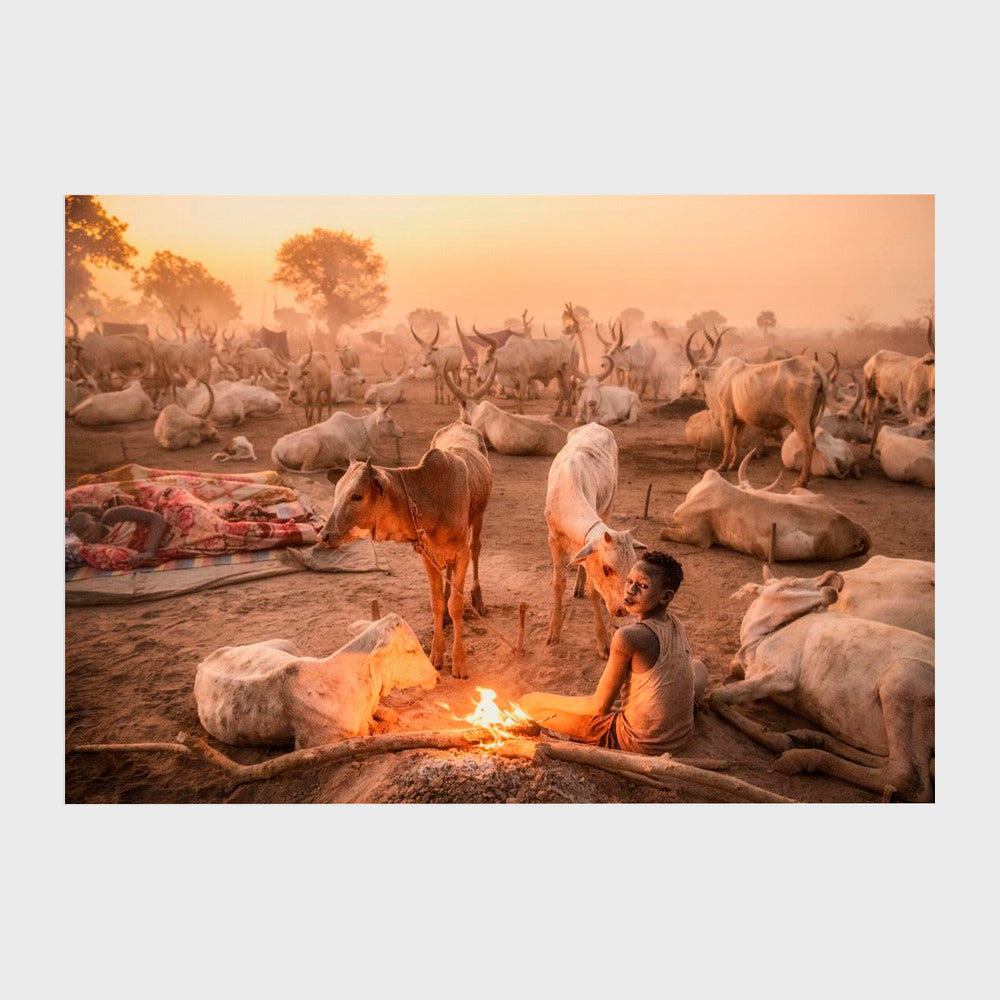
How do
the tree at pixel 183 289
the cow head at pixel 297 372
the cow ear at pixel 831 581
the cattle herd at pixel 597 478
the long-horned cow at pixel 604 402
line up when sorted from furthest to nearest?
1. the long-horned cow at pixel 604 402
2. the cow head at pixel 297 372
3. the tree at pixel 183 289
4. the cow ear at pixel 831 581
5. the cattle herd at pixel 597 478

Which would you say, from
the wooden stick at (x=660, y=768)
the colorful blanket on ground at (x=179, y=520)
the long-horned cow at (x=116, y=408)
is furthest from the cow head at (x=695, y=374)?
the long-horned cow at (x=116, y=408)

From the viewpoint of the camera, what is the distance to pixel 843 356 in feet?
20.9

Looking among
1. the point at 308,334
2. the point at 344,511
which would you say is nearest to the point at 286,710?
the point at 344,511

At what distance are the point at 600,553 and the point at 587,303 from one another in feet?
7.46

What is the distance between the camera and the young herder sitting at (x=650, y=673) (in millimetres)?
3578

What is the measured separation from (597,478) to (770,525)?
1773 millimetres

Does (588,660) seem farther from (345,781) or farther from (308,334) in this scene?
(308,334)

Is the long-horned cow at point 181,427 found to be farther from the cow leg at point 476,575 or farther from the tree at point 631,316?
the tree at point 631,316

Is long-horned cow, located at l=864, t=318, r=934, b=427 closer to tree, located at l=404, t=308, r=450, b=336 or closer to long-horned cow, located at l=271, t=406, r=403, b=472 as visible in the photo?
tree, located at l=404, t=308, r=450, b=336

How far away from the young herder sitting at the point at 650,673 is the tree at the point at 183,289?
3722 millimetres

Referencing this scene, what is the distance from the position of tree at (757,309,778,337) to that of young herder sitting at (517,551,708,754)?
309 centimetres

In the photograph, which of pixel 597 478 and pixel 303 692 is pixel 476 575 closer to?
pixel 597 478

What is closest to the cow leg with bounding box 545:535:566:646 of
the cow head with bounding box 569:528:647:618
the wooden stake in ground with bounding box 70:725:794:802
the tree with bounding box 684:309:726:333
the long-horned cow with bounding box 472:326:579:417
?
the cow head with bounding box 569:528:647:618

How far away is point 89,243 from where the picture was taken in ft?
16.0
